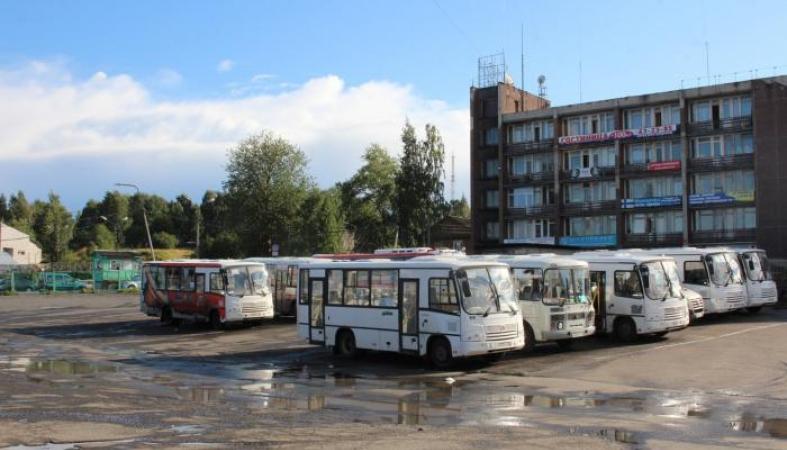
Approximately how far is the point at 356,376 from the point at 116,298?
144 feet

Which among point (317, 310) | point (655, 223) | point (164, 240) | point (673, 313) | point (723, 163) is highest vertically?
point (723, 163)

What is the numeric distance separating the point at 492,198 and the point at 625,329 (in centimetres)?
5486

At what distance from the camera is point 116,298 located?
57.1m

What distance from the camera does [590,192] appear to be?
70688 millimetres

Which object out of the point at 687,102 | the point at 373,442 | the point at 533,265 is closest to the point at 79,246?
the point at 687,102

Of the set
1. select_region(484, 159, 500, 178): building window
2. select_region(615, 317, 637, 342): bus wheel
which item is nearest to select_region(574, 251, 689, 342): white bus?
select_region(615, 317, 637, 342): bus wheel

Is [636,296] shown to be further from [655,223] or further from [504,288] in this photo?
[655,223]

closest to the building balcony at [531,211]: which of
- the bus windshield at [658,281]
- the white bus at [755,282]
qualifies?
the white bus at [755,282]

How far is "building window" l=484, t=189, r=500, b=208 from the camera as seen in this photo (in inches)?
3039

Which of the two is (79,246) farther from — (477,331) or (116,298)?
(477,331)

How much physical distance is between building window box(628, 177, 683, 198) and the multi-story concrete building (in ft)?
0.29

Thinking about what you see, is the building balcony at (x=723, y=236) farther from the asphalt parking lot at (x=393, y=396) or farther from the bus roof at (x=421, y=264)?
the bus roof at (x=421, y=264)

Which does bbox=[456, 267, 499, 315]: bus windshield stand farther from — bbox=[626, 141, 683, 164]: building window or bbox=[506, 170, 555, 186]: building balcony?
bbox=[506, 170, 555, 186]: building balcony

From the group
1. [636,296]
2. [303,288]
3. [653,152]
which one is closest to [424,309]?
[303,288]
